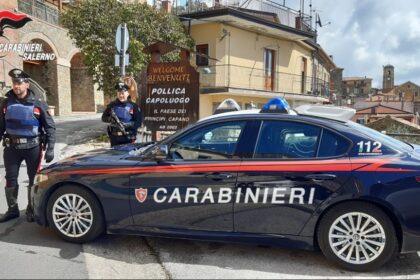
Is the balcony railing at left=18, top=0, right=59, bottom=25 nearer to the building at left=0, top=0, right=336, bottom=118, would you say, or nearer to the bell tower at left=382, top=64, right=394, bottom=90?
the building at left=0, top=0, right=336, bottom=118

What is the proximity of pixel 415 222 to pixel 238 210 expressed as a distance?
5.20 feet

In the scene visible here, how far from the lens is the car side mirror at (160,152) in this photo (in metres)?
4.03

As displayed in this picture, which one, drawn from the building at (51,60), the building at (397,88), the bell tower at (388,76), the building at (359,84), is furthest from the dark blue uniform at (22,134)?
the bell tower at (388,76)

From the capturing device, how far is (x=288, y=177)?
3740 mm

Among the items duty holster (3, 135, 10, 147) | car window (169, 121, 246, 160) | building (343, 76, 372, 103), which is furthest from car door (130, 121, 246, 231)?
building (343, 76, 372, 103)

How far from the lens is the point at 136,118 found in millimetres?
6180

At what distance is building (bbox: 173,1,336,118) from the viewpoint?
1902 cm

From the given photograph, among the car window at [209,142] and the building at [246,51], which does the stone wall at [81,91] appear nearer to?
the building at [246,51]

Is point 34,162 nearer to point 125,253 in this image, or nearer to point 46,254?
point 46,254

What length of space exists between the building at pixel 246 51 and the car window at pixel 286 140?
48.0 feet

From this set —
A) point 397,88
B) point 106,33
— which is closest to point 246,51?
point 106,33

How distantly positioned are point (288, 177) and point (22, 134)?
320 cm

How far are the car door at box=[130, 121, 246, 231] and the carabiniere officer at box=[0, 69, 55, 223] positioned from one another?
1636mm

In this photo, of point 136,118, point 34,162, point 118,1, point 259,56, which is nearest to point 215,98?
point 259,56
